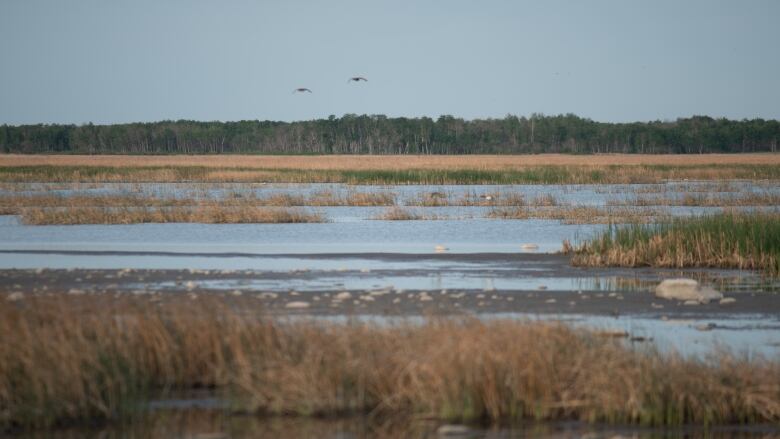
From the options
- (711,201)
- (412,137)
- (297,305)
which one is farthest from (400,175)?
(412,137)

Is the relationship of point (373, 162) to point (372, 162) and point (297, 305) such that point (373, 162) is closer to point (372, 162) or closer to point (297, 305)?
point (372, 162)

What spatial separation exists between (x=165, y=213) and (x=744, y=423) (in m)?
27.9

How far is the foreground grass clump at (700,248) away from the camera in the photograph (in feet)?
70.2

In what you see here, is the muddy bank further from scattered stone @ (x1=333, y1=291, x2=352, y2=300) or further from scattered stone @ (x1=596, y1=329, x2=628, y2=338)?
scattered stone @ (x1=596, y1=329, x2=628, y2=338)

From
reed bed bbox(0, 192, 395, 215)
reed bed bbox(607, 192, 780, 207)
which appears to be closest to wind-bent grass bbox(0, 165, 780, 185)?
reed bed bbox(0, 192, 395, 215)

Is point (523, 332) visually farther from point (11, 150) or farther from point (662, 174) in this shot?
point (11, 150)

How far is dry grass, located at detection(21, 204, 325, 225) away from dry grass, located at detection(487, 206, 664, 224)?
704 centimetres

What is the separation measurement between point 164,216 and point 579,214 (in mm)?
14058

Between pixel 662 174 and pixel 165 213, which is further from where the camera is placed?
pixel 662 174

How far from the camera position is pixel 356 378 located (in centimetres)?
1030

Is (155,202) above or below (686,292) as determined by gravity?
below

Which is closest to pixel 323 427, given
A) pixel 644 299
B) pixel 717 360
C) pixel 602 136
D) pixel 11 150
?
pixel 717 360

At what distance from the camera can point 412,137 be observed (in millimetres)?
161625

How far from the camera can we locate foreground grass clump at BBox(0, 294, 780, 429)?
9.88m
